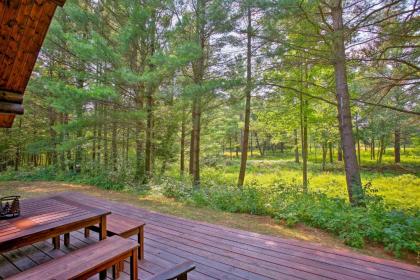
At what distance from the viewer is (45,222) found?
7.63ft

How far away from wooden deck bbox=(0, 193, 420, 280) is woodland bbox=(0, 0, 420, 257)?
0.85 m

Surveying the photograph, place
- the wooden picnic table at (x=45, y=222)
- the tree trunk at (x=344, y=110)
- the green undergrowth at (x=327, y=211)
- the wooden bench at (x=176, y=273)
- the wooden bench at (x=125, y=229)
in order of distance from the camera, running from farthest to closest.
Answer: the tree trunk at (x=344, y=110), the green undergrowth at (x=327, y=211), the wooden bench at (x=125, y=229), the wooden picnic table at (x=45, y=222), the wooden bench at (x=176, y=273)

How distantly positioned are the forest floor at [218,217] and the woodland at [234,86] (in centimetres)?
16

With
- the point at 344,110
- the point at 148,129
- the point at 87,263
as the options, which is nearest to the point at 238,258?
the point at 87,263

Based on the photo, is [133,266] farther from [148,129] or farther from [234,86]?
[148,129]

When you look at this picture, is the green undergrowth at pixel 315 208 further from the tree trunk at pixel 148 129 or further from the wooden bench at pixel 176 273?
the wooden bench at pixel 176 273

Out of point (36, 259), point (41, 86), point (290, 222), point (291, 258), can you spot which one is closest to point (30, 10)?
point (36, 259)

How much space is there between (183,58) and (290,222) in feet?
14.5

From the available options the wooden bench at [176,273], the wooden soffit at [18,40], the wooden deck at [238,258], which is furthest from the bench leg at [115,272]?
the wooden soffit at [18,40]

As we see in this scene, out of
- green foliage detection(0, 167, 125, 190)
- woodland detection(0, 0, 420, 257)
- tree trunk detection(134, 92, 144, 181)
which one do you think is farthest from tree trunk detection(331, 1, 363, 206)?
green foliage detection(0, 167, 125, 190)

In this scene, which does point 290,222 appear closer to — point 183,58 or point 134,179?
point 183,58

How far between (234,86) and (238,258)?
4272 mm

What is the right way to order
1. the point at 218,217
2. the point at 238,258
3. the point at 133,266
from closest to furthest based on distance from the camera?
the point at 133,266 → the point at 238,258 → the point at 218,217

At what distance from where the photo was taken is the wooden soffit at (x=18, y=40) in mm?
1238
